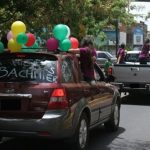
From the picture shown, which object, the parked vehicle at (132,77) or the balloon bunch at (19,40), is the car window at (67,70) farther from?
the parked vehicle at (132,77)

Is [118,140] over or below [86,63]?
below

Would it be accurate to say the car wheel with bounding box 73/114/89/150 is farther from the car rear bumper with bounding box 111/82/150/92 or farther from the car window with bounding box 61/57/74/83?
the car rear bumper with bounding box 111/82/150/92

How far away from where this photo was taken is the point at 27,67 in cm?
758

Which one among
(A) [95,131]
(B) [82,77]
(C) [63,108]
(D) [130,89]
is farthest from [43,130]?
(D) [130,89]

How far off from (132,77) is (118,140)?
655cm

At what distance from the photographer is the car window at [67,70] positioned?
7.64 meters

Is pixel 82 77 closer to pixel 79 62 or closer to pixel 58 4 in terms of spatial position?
pixel 79 62

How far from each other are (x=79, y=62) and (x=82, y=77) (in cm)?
58

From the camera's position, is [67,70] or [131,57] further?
[131,57]

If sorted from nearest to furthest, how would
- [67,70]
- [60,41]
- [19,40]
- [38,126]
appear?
[38,126] < [67,70] < [19,40] < [60,41]

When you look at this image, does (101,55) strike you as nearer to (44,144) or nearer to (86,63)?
(86,63)

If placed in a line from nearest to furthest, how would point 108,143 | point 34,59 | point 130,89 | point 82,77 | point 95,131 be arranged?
point 34,59 → point 82,77 → point 108,143 → point 95,131 → point 130,89

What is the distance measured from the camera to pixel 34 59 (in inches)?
303

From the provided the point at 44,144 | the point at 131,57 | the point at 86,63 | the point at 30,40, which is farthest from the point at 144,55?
the point at 30,40
